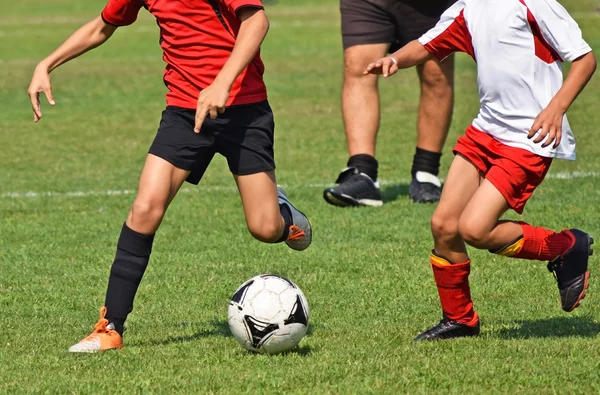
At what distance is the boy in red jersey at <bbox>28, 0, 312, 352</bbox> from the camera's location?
17.2ft

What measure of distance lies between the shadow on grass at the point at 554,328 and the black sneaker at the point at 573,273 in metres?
0.14

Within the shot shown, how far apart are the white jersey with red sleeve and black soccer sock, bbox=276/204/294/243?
3.81 ft

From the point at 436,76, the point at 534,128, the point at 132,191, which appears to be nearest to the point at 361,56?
the point at 436,76

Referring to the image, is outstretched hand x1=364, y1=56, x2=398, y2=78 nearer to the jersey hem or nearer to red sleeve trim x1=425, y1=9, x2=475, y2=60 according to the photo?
red sleeve trim x1=425, y1=9, x2=475, y2=60

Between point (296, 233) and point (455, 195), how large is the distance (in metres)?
1.11

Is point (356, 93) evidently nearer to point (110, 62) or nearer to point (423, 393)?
point (423, 393)

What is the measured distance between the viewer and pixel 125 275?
5309 mm

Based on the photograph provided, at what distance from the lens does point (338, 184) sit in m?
8.88

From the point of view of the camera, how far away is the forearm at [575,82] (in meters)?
4.89

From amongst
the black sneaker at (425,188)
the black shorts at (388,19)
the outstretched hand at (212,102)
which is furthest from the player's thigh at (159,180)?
the black shorts at (388,19)

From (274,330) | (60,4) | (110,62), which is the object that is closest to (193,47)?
(274,330)

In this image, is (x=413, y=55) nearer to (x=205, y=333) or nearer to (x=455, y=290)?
(x=455, y=290)

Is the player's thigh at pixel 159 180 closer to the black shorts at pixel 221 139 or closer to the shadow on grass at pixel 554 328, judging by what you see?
the black shorts at pixel 221 139

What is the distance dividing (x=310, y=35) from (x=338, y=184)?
13417 mm
